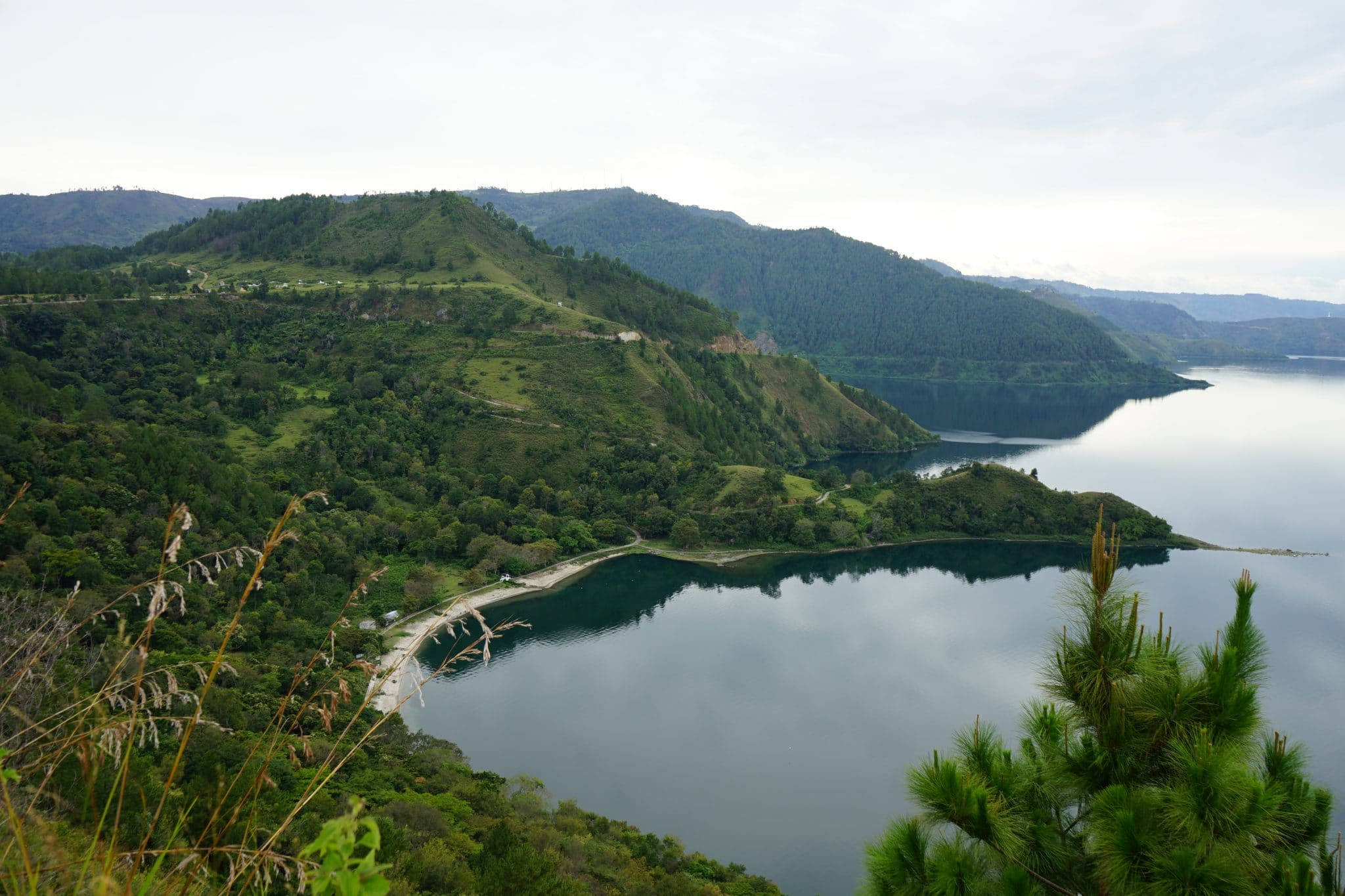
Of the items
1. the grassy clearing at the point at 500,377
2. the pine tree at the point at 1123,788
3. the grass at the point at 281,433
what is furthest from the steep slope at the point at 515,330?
the pine tree at the point at 1123,788

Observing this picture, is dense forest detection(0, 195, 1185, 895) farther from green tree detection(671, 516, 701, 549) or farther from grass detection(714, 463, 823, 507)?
grass detection(714, 463, 823, 507)

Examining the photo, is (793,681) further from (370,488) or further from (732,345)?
(732,345)

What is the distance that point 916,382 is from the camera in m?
159

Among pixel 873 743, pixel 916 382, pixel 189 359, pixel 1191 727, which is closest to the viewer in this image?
pixel 1191 727

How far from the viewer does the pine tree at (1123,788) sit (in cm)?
490

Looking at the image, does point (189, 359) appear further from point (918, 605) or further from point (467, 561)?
point (918, 605)

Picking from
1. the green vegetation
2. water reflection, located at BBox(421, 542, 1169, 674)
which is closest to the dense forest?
the green vegetation

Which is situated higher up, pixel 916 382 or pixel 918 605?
pixel 916 382

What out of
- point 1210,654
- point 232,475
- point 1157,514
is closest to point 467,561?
point 232,475

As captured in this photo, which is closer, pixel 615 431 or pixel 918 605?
pixel 918 605

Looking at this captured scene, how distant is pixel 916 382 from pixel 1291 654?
123 meters

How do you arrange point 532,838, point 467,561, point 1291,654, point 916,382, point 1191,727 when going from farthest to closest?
point 916,382 → point 467,561 → point 1291,654 → point 532,838 → point 1191,727

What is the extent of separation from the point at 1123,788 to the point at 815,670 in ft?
114

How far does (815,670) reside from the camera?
38562 mm
